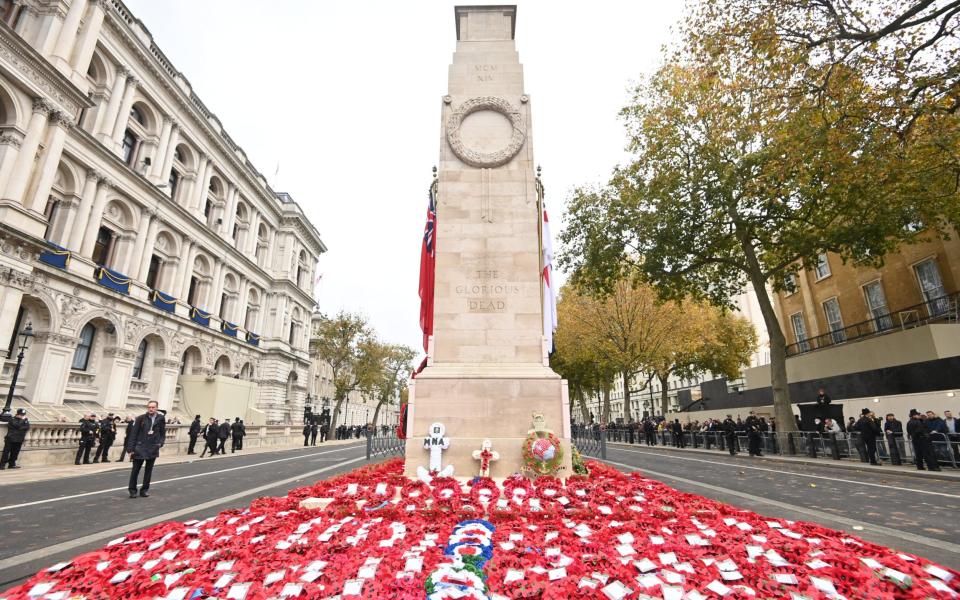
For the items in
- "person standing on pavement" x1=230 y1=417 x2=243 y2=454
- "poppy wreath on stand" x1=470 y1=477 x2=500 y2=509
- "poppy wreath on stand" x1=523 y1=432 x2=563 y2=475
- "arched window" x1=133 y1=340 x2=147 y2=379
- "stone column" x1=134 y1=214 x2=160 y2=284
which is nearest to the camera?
"poppy wreath on stand" x1=470 y1=477 x2=500 y2=509

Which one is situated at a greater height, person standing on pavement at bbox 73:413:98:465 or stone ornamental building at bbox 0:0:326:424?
stone ornamental building at bbox 0:0:326:424

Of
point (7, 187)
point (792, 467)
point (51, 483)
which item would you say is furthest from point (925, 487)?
point (7, 187)

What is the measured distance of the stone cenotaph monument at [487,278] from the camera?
8.72 meters

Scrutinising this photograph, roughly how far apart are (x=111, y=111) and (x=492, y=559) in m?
37.0

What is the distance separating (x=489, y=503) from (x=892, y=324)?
29.1 metres

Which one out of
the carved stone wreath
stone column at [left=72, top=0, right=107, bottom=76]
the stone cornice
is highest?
stone column at [left=72, top=0, right=107, bottom=76]

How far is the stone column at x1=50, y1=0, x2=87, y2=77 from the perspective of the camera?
78.5ft

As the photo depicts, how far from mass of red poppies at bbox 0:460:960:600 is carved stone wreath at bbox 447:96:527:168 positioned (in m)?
7.31

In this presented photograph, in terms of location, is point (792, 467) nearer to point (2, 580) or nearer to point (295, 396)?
point (2, 580)

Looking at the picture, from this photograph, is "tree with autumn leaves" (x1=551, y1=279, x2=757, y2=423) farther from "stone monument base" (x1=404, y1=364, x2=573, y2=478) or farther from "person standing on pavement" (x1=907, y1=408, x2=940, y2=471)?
"stone monument base" (x1=404, y1=364, x2=573, y2=478)

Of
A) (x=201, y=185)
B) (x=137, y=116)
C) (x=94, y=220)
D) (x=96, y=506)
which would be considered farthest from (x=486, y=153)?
(x=201, y=185)

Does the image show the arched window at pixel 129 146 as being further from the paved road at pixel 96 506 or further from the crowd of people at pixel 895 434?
the crowd of people at pixel 895 434

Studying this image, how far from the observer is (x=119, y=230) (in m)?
30.5

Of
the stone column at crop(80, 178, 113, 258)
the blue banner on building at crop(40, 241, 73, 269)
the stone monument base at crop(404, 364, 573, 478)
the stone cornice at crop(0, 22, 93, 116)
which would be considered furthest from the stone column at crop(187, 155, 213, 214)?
the stone monument base at crop(404, 364, 573, 478)
